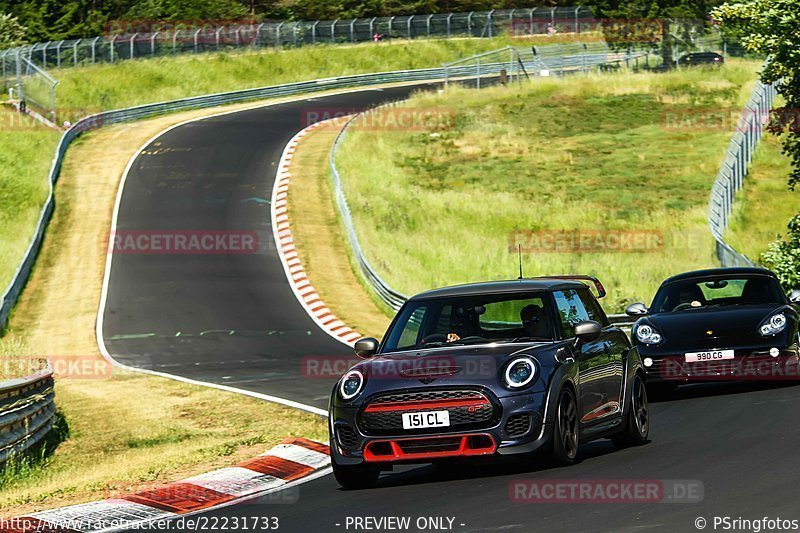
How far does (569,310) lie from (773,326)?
5091 millimetres

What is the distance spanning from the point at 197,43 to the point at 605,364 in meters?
63.9

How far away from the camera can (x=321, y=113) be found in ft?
199

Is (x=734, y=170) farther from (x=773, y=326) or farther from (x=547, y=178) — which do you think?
(x=773, y=326)

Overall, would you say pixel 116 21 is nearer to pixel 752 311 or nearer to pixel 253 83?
pixel 253 83

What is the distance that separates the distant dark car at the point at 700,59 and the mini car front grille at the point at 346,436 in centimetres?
6265

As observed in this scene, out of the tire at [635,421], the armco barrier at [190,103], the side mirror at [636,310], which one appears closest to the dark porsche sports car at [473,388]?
the tire at [635,421]

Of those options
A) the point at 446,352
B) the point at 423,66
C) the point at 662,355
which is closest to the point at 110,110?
the point at 423,66

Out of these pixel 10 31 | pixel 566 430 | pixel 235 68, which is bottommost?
pixel 235 68

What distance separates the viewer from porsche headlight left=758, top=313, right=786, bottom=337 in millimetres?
15125

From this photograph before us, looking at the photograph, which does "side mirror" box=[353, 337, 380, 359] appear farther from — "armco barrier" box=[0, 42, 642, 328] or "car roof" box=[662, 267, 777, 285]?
"armco barrier" box=[0, 42, 642, 328]

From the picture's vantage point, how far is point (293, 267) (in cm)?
3528

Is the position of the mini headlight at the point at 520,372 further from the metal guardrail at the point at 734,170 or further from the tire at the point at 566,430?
the metal guardrail at the point at 734,170

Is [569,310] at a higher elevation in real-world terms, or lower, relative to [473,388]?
higher

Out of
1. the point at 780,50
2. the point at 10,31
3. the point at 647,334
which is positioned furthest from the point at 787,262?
the point at 10,31
